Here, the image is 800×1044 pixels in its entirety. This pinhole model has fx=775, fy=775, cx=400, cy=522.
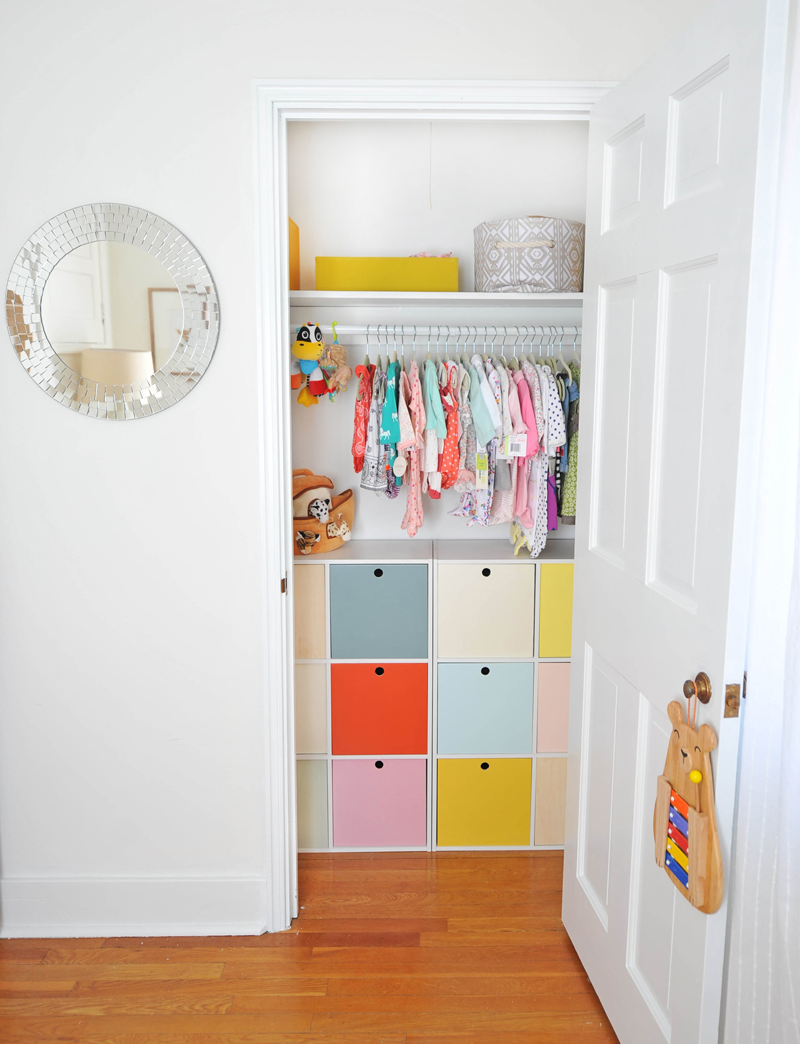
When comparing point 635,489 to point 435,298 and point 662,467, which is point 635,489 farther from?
point 435,298

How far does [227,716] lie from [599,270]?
152cm

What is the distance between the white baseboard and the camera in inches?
86.0

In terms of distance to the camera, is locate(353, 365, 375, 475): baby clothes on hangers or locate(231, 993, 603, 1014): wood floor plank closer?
locate(231, 993, 603, 1014): wood floor plank

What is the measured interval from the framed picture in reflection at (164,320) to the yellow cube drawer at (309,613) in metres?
0.82

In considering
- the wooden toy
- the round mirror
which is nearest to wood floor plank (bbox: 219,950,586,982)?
the wooden toy

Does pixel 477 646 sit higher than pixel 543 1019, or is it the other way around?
pixel 477 646

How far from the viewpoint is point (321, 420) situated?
2.79 metres

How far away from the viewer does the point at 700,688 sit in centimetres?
132

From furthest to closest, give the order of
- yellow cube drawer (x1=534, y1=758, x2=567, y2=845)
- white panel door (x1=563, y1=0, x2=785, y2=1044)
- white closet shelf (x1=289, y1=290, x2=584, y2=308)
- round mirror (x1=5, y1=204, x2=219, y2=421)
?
yellow cube drawer (x1=534, y1=758, x2=567, y2=845)
white closet shelf (x1=289, y1=290, x2=584, y2=308)
round mirror (x1=5, y1=204, x2=219, y2=421)
white panel door (x1=563, y1=0, x2=785, y2=1044)

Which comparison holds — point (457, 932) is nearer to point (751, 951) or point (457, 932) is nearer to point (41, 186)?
point (751, 951)

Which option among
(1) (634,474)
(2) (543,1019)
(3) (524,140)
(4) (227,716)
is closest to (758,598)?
(1) (634,474)

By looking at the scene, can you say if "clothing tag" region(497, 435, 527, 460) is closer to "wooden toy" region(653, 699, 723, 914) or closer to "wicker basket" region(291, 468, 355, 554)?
"wicker basket" region(291, 468, 355, 554)

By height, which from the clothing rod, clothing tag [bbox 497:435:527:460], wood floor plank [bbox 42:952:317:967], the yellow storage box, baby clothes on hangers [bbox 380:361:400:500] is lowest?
wood floor plank [bbox 42:952:317:967]

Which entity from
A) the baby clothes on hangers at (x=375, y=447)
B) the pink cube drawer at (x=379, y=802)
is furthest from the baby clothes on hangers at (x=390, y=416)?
the pink cube drawer at (x=379, y=802)
